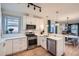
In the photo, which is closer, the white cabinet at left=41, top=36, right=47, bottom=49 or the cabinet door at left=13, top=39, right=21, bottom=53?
the cabinet door at left=13, top=39, right=21, bottom=53

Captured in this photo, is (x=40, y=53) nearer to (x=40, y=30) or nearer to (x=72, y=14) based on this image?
(x=40, y=30)

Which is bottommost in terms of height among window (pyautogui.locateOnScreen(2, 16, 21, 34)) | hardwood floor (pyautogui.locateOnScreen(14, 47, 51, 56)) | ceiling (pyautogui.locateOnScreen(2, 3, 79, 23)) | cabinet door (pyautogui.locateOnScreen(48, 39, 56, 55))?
hardwood floor (pyautogui.locateOnScreen(14, 47, 51, 56))

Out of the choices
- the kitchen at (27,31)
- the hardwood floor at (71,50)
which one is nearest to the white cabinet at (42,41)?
the kitchen at (27,31)

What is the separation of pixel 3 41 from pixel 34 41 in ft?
2.03

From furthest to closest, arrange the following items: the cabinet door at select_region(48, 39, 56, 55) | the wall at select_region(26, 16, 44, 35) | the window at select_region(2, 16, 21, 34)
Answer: the wall at select_region(26, 16, 44, 35) → the cabinet door at select_region(48, 39, 56, 55) → the window at select_region(2, 16, 21, 34)

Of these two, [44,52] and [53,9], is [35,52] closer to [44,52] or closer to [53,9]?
[44,52]

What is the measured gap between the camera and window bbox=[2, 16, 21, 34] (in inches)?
55.7

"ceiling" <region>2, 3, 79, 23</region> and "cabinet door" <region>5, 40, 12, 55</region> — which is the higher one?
"ceiling" <region>2, 3, 79, 23</region>

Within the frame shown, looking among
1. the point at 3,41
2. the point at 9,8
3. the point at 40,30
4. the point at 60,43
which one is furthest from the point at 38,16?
the point at 3,41

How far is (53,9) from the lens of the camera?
1.50m

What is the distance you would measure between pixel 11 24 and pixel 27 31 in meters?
0.37

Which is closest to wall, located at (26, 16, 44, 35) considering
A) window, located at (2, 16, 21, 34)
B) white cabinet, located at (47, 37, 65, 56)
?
window, located at (2, 16, 21, 34)

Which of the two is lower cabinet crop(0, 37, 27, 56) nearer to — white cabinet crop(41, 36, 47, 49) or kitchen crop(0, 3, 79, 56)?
kitchen crop(0, 3, 79, 56)

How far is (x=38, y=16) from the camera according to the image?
5.27 ft
